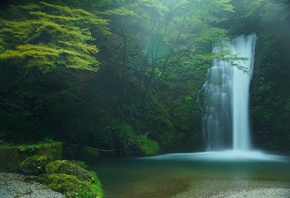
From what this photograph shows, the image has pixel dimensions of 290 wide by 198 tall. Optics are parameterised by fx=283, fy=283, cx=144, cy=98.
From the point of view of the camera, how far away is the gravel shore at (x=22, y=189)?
21.3 ft

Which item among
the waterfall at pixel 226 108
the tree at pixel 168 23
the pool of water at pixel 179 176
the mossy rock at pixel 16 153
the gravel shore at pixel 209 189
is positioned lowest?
the pool of water at pixel 179 176

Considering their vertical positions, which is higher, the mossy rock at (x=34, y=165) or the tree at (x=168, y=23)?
the tree at (x=168, y=23)

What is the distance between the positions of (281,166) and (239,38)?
14.8 meters

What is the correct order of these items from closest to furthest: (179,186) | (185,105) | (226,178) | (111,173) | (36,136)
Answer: (179,186)
(226,178)
(111,173)
(36,136)
(185,105)

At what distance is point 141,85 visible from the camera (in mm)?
20172

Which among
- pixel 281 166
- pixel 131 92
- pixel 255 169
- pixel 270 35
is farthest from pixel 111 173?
pixel 270 35

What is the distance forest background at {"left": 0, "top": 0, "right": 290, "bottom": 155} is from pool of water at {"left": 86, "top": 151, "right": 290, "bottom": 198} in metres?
4.21

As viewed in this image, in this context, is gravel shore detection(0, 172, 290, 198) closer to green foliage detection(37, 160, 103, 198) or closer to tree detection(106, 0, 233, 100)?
green foliage detection(37, 160, 103, 198)

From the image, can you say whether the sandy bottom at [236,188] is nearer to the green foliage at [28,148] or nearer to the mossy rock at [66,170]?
the mossy rock at [66,170]

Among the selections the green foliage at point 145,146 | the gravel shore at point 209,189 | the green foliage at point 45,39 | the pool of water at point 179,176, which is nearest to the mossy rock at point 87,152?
the pool of water at point 179,176

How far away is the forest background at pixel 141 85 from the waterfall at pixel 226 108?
0.57 m

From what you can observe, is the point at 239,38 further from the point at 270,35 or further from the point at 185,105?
the point at 185,105

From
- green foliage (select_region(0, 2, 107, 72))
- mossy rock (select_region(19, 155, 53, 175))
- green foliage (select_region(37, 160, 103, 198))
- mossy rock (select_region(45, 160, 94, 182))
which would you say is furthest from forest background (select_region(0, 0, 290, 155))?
green foliage (select_region(37, 160, 103, 198))

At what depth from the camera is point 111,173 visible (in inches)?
420
